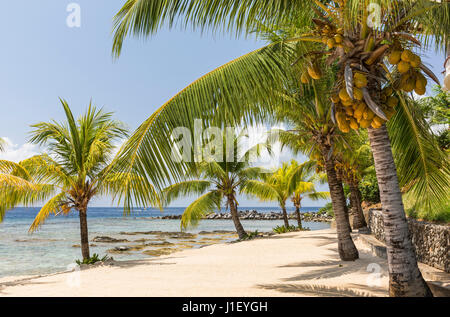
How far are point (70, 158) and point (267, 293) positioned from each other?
25.2ft

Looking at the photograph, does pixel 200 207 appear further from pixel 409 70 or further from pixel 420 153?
pixel 409 70

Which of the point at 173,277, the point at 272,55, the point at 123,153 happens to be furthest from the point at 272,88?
the point at 173,277

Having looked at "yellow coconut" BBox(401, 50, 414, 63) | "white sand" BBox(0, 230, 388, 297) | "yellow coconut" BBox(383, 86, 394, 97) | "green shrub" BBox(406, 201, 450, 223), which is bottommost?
"white sand" BBox(0, 230, 388, 297)

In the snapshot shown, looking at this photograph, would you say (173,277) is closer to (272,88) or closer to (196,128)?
(196,128)

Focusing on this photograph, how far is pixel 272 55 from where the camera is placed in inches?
192

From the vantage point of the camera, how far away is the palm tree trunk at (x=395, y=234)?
11.8 ft

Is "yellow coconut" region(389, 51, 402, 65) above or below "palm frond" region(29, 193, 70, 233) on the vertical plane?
above

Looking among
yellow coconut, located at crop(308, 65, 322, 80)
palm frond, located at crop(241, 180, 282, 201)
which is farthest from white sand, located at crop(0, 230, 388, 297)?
palm frond, located at crop(241, 180, 282, 201)

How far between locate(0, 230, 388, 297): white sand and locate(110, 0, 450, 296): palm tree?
128 cm

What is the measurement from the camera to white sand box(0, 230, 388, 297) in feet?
15.9

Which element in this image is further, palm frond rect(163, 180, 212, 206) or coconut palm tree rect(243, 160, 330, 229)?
palm frond rect(163, 180, 212, 206)

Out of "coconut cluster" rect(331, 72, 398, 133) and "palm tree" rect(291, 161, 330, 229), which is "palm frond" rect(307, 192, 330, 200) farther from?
"coconut cluster" rect(331, 72, 398, 133)

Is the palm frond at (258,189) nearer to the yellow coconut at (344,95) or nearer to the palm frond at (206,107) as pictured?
the palm frond at (206,107)

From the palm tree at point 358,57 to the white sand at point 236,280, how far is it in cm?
128
